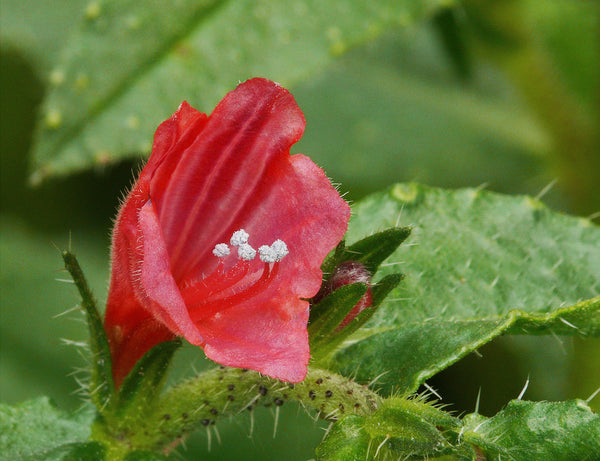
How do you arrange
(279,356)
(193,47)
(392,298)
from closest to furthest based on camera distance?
(279,356) < (392,298) < (193,47)

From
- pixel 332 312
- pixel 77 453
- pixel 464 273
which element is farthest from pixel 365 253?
pixel 77 453

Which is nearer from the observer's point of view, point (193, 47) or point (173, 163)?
point (173, 163)

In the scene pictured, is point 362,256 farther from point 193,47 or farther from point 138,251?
point 193,47

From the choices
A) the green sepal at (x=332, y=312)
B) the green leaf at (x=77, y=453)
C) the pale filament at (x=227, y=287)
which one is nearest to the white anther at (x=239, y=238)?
the pale filament at (x=227, y=287)

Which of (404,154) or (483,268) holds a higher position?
(483,268)

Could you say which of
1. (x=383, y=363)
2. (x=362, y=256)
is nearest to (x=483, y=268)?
(x=383, y=363)

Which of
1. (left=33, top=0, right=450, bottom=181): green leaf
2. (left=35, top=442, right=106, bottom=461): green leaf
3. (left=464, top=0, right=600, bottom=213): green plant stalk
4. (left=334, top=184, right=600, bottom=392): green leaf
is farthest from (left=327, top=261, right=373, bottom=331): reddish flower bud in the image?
(left=464, top=0, right=600, bottom=213): green plant stalk
